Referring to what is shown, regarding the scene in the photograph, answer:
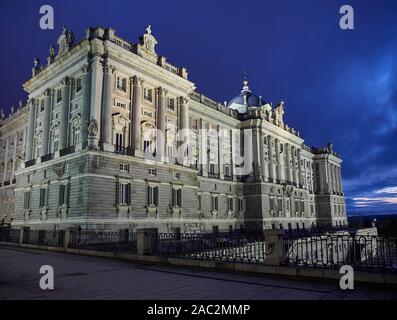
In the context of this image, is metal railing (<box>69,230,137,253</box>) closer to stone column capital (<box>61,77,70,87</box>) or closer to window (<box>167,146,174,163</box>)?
window (<box>167,146,174,163</box>)

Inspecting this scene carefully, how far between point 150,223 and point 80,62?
57.3 ft

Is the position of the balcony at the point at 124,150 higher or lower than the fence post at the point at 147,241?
higher

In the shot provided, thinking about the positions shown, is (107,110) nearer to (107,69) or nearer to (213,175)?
(107,69)

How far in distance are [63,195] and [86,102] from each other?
906 cm

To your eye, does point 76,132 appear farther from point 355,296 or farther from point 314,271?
point 355,296

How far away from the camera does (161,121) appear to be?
126 feet

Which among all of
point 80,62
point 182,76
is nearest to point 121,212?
point 80,62

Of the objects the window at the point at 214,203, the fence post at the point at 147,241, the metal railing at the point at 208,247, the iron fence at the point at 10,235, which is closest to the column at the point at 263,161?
the window at the point at 214,203

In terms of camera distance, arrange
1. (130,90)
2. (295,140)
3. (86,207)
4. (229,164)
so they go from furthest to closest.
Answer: (295,140) → (229,164) → (130,90) → (86,207)

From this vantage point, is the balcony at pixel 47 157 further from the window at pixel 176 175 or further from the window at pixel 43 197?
the window at pixel 176 175

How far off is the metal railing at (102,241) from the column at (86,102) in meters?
10.7

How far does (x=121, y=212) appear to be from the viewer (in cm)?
3153

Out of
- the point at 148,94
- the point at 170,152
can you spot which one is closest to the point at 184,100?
the point at 148,94

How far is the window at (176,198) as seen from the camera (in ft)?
124
